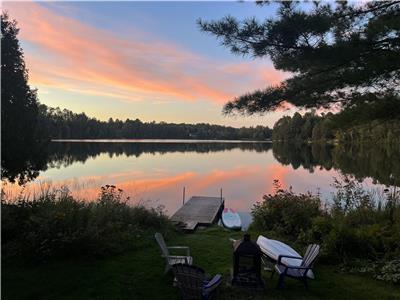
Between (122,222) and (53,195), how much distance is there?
6.23ft

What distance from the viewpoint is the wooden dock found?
1221 centimetres

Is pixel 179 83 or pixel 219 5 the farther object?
pixel 179 83

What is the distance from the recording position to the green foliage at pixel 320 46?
20.4 feet

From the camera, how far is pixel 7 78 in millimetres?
13391

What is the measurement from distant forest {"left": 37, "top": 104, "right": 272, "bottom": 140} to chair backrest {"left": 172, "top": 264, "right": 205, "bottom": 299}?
96064mm

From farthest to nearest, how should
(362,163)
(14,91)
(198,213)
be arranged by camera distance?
(362,163)
(198,213)
(14,91)

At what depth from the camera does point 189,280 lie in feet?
17.3

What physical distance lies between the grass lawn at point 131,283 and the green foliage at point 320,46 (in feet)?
10.1

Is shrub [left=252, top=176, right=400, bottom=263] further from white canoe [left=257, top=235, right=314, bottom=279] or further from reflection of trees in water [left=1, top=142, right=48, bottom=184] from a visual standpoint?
reflection of trees in water [left=1, top=142, right=48, bottom=184]

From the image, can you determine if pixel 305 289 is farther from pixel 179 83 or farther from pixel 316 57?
pixel 179 83

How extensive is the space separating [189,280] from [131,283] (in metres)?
1.27

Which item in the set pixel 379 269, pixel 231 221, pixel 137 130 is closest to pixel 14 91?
pixel 231 221

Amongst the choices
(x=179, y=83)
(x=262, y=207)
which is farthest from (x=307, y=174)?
(x=262, y=207)

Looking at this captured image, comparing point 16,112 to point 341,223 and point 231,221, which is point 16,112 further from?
point 341,223
